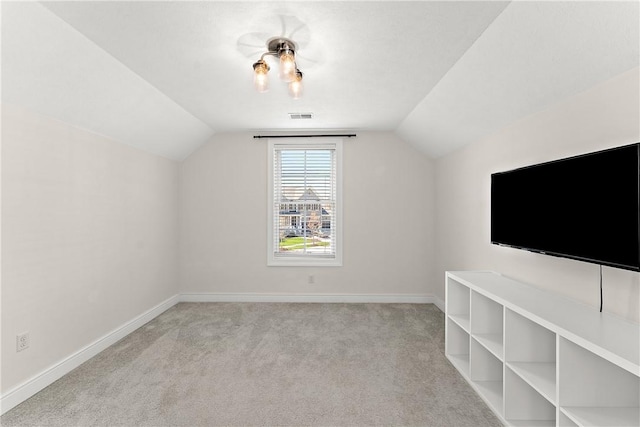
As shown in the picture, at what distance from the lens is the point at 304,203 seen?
477 cm

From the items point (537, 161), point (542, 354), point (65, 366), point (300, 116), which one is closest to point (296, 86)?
point (300, 116)

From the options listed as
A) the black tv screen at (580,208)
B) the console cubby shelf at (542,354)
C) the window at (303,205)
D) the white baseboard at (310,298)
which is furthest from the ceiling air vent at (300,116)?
the white baseboard at (310,298)

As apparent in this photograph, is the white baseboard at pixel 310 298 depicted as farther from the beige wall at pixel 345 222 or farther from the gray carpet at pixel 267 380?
the gray carpet at pixel 267 380

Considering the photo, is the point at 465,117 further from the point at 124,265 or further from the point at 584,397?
the point at 124,265

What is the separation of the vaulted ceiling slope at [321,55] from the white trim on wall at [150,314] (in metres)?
2.00

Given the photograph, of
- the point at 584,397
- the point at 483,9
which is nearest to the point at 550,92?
the point at 483,9

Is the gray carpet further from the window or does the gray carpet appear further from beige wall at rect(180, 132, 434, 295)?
the window

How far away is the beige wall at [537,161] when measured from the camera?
176cm

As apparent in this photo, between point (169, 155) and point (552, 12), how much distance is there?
13.9 ft

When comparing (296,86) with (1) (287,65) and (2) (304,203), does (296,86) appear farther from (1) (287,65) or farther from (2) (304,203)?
(2) (304,203)

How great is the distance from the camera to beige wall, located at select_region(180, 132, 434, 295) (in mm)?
4625

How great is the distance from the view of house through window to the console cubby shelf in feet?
7.41

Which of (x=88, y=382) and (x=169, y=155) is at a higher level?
(x=169, y=155)

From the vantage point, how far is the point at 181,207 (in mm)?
4707
